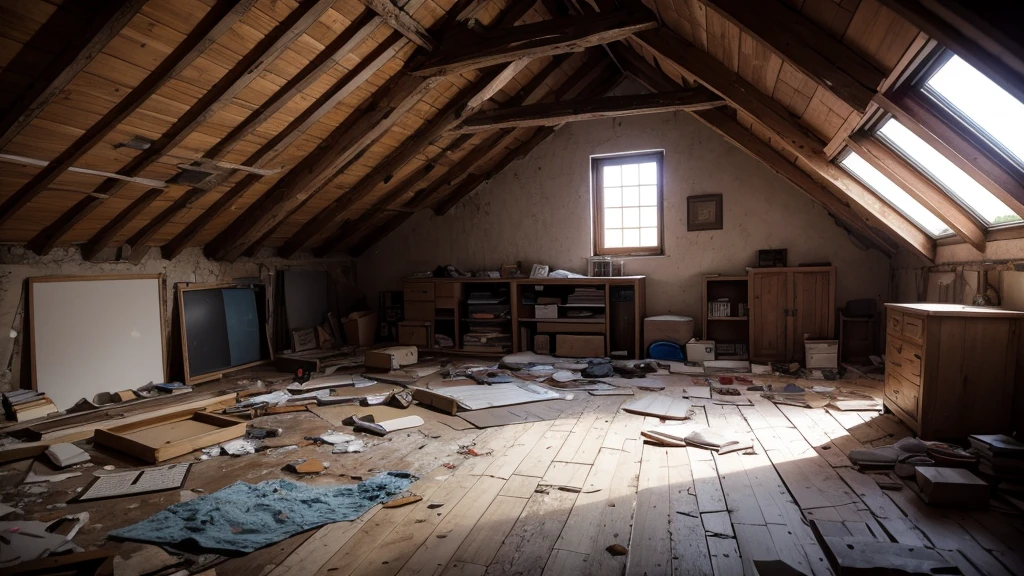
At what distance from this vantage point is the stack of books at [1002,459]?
2.64 meters

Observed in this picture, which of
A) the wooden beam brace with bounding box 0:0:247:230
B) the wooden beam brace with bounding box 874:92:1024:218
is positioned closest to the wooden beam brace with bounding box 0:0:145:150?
the wooden beam brace with bounding box 0:0:247:230

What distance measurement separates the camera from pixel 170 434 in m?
3.76

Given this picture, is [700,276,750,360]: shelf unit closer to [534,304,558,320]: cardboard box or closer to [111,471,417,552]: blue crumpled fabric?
[534,304,558,320]: cardboard box

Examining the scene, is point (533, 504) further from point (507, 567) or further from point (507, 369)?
point (507, 369)

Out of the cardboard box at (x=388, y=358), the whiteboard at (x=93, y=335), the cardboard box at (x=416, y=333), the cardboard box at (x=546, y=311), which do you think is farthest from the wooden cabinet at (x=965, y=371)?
the whiteboard at (x=93, y=335)

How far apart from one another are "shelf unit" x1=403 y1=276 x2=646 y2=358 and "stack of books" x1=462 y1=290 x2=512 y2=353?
65mm

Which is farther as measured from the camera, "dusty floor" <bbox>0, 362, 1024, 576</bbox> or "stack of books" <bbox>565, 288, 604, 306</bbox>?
"stack of books" <bbox>565, 288, 604, 306</bbox>

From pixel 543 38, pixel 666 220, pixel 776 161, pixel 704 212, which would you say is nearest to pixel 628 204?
pixel 666 220

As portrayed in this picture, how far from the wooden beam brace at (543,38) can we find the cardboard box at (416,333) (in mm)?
3733

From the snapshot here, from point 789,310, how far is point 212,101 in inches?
229

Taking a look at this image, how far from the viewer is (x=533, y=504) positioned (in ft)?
8.66

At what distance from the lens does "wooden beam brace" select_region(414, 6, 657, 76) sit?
148 inches

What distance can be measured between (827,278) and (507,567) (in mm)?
5082

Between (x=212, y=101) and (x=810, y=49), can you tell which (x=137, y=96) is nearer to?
(x=212, y=101)
